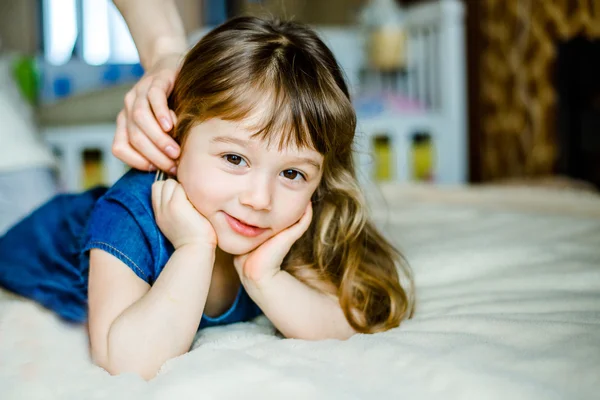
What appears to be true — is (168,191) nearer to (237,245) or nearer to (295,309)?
(237,245)

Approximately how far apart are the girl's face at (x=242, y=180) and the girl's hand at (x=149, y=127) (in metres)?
0.03

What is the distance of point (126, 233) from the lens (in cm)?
78

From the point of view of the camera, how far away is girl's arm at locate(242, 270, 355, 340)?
77cm

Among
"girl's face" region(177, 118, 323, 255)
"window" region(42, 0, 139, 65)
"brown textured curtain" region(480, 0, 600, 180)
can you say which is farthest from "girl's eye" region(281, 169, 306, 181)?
"window" region(42, 0, 139, 65)

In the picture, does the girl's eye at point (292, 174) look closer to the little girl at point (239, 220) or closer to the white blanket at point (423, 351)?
the little girl at point (239, 220)

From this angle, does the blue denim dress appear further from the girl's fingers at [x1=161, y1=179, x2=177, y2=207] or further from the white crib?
the white crib

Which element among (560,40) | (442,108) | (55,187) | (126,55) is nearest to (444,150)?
(442,108)

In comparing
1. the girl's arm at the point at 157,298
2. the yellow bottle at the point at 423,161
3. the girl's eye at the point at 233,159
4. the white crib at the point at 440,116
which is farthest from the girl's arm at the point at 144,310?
the yellow bottle at the point at 423,161

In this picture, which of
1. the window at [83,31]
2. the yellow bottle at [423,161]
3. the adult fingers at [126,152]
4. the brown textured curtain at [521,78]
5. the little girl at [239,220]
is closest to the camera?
the little girl at [239,220]

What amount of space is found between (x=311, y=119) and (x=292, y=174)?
0.08 meters

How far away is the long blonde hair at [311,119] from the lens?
0.74m

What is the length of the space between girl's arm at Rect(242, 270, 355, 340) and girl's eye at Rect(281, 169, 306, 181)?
0.13 metres

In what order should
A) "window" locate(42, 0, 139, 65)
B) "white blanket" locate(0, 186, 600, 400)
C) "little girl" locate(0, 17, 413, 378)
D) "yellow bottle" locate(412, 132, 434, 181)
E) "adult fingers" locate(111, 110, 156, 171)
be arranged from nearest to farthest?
"white blanket" locate(0, 186, 600, 400), "little girl" locate(0, 17, 413, 378), "adult fingers" locate(111, 110, 156, 171), "yellow bottle" locate(412, 132, 434, 181), "window" locate(42, 0, 139, 65)

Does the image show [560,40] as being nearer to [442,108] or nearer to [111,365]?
[442,108]
